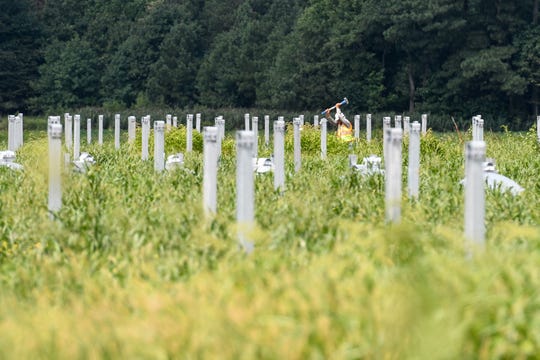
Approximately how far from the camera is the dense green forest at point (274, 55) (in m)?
59.3

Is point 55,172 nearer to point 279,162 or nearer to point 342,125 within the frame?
point 279,162

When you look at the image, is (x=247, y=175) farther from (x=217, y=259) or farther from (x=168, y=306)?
(x=168, y=306)

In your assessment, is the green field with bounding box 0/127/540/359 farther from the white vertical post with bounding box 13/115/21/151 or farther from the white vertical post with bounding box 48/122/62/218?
the white vertical post with bounding box 13/115/21/151

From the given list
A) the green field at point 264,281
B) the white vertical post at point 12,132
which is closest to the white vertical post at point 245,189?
the green field at point 264,281

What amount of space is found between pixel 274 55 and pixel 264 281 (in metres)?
64.0

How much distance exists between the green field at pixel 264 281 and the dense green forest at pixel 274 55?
46424 mm

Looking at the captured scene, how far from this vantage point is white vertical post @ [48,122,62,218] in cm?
1111

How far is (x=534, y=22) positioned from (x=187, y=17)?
Answer: 26.8 m

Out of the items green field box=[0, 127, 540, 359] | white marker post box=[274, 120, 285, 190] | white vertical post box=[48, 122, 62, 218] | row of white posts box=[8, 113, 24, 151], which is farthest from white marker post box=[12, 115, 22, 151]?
white vertical post box=[48, 122, 62, 218]

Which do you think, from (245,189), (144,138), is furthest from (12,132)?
(245,189)

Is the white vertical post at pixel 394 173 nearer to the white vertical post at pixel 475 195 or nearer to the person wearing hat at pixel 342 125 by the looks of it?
the white vertical post at pixel 475 195

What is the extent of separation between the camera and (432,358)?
517 centimetres

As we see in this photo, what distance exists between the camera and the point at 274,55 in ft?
232

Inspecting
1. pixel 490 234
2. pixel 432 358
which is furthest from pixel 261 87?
pixel 432 358
